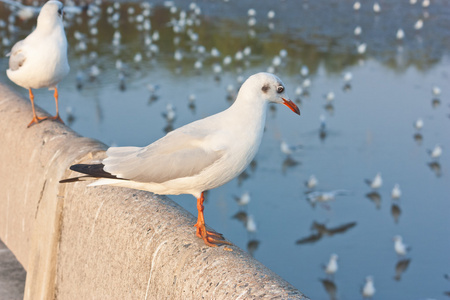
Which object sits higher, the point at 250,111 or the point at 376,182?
the point at 250,111

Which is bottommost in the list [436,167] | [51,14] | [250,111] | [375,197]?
[375,197]

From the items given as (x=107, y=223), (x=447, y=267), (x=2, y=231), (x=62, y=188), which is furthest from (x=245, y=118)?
(x=447, y=267)

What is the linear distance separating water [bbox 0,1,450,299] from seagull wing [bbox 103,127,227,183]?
5.71 meters

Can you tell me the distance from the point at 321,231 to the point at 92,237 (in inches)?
252

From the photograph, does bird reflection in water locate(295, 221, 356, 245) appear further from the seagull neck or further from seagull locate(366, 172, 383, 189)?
the seagull neck

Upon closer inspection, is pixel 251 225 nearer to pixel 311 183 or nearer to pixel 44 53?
pixel 311 183

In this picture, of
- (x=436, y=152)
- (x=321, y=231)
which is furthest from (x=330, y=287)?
(x=436, y=152)

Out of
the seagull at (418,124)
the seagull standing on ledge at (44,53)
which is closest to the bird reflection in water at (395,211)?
the seagull at (418,124)

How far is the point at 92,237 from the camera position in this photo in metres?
4.78

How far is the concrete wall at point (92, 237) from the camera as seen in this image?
3805mm

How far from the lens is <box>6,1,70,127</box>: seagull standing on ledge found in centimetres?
631

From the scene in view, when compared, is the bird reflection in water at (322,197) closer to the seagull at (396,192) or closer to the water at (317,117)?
the water at (317,117)

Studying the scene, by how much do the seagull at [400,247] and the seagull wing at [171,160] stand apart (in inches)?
253

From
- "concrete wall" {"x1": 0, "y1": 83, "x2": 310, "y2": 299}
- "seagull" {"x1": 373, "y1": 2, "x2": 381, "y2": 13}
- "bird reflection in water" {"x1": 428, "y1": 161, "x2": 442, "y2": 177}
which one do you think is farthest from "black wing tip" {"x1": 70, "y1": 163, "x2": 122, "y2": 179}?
"seagull" {"x1": 373, "y1": 2, "x2": 381, "y2": 13}
